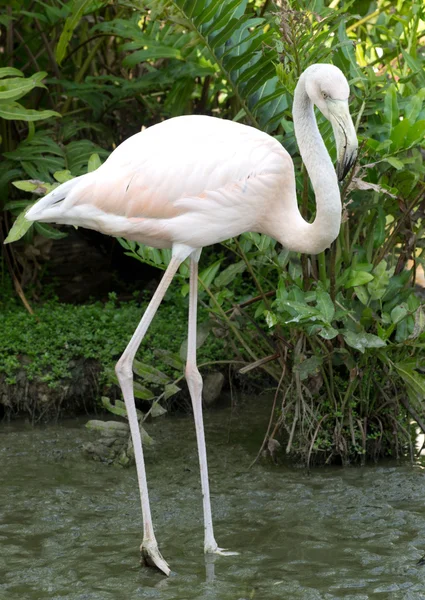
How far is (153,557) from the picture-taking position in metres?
3.67

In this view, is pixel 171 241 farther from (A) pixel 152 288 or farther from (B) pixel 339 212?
(A) pixel 152 288

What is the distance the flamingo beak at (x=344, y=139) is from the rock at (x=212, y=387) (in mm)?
2636

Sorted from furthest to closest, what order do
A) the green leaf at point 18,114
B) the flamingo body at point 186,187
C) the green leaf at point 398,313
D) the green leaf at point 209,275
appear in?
the green leaf at point 18,114
the green leaf at point 209,275
the green leaf at point 398,313
the flamingo body at point 186,187

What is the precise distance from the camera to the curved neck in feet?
12.1

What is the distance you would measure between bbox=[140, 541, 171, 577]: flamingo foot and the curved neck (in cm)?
137

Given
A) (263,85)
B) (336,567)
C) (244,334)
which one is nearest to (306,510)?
(336,567)

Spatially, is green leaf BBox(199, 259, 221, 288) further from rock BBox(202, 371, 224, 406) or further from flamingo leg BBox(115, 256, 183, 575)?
rock BBox(202, 371, 224, 406)

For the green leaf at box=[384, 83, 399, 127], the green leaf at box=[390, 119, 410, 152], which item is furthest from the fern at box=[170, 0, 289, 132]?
the green leaf at box=[390, 119, 410, 152]

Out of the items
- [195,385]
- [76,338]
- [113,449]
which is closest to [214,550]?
[195,385]

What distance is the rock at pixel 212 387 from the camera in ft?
19.5

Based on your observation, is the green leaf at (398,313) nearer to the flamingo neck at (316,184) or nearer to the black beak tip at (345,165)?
the flamingo neck at (316,184)

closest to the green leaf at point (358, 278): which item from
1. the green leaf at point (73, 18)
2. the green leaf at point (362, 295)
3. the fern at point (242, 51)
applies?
the green leaf at point (362, 295)

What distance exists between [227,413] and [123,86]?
8.05ft

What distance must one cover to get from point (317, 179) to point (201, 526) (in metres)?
1.65
